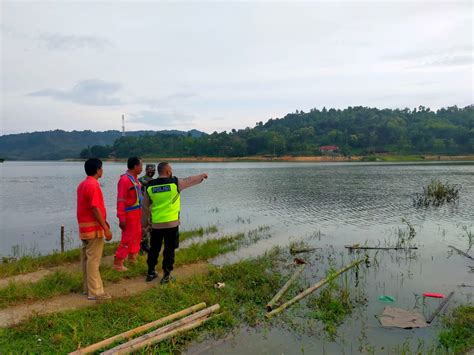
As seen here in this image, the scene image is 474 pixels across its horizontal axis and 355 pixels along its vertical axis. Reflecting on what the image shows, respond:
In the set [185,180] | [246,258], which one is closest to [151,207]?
[185,180]

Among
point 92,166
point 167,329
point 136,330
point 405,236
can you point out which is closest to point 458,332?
point 167,329

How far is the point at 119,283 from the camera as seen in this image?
7.61 meters

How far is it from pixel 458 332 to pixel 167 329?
16.4 feet

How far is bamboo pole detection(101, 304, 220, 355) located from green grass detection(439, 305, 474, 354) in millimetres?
3919

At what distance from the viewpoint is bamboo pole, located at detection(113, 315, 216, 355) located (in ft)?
16.1

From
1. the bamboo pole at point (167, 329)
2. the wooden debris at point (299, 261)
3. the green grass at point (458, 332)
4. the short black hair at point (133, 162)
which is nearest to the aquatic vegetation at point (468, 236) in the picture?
the wooden debris at point (299, 261)

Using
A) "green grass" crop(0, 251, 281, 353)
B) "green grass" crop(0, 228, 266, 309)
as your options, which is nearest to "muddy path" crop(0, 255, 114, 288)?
"green grass" crop(0, 228, 266, 309)

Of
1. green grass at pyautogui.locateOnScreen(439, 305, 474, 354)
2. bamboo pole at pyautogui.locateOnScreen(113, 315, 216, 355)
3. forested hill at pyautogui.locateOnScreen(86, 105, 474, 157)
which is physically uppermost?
forested hill at pyautogui.locateOnScreen(86, 105, 474, 157)

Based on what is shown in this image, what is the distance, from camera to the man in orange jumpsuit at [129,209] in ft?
25.8

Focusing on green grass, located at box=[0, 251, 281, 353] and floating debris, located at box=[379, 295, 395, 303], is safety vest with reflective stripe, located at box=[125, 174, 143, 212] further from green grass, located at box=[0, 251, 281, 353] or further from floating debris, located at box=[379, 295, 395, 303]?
floating debris, located at box=[379, 295, 395, 303]

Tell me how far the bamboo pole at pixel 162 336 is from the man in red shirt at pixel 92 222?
181 cm

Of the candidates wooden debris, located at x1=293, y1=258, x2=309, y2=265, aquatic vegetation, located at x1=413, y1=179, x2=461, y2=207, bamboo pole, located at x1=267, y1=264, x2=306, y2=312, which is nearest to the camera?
bamboo pole, located at x1=267, y1=264, x2=306, y2=312

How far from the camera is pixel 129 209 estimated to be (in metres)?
8.04

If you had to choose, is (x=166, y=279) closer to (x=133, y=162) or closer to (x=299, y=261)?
(x=133, y=162)
